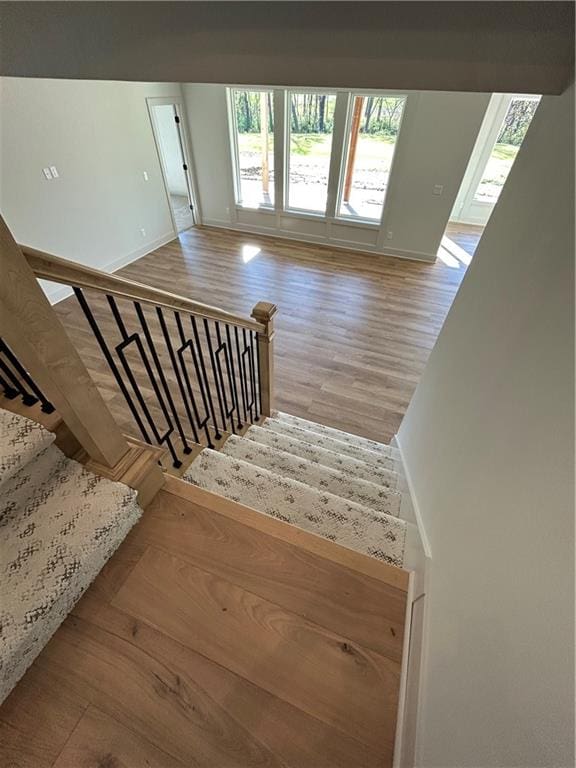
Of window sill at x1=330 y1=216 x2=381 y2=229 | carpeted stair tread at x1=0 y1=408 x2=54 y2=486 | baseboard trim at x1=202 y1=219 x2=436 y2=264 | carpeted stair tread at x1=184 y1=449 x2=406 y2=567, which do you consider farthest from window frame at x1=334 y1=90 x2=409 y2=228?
carpeted stair tread at x1=0 y1=408 x2=54 y2=486

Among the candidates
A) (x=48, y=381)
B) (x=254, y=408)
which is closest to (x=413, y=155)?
(x=254, y=408)

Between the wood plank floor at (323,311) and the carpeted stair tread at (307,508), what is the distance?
1384mm

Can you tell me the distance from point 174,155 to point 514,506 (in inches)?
338

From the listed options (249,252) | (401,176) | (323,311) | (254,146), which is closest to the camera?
(323,311)

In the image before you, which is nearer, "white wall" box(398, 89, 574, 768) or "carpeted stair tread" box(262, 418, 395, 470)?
"white wall" box(398, 89, 574, 768)

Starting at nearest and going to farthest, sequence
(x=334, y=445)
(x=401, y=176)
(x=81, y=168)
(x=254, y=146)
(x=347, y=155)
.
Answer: (x=334, y=445), (x=81, y=168), (x=401, y=176), (x=347, y=155), (x=254, y=146)

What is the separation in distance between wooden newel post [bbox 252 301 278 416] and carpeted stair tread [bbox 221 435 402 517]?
590mm

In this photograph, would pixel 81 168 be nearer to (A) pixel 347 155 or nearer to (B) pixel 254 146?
(B) pixel 254 146

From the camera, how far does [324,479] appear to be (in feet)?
5.61

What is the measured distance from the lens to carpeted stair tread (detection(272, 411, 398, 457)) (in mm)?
2393

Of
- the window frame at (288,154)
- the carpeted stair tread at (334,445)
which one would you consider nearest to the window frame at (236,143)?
the window frame at (288,154)

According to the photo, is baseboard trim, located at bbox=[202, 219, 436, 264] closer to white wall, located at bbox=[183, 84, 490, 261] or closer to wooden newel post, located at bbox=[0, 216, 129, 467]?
white wall, located at bbox=[183, 84, 490, 261]

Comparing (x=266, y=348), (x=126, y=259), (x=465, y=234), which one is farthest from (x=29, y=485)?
(x=465, y=234)

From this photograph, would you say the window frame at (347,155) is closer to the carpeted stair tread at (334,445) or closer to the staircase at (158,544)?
the carpeted stair tread at (334,445)
